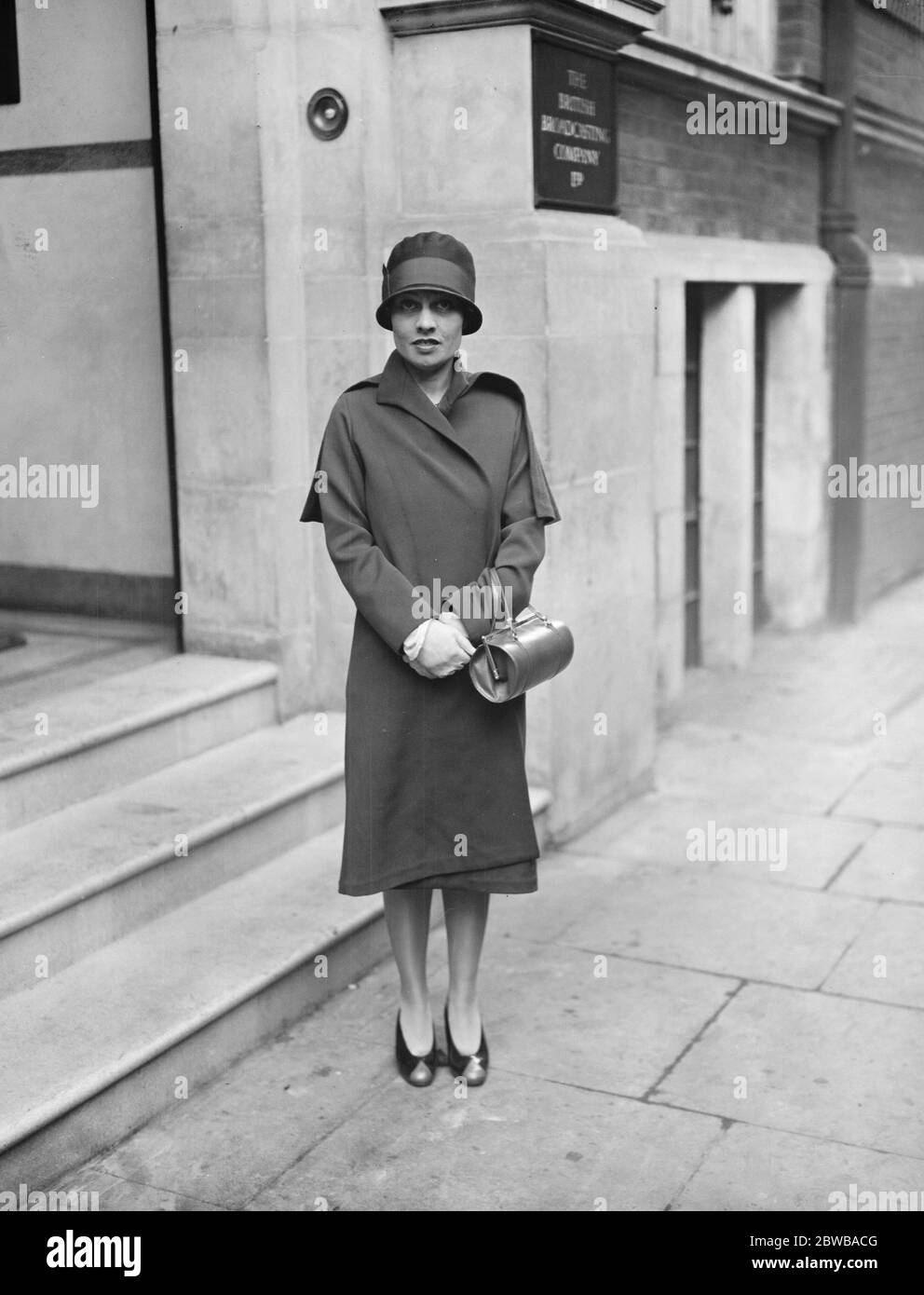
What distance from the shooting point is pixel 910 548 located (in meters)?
11.8

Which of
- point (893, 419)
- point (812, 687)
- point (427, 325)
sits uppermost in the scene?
point (427, 325)

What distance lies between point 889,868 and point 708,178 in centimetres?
385

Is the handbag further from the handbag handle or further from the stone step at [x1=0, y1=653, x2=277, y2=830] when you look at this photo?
the stone step at [x1=0, y1=653, x2=277, y2=830]

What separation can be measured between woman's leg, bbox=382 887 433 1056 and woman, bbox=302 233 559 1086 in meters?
0.02

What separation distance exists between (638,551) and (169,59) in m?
2.64

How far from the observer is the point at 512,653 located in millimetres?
3814

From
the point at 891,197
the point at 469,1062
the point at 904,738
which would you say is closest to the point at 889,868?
the point at 904,738

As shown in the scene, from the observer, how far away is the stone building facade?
5676 millimetres

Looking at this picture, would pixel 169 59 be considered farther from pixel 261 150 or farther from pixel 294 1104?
pixel 294 1104

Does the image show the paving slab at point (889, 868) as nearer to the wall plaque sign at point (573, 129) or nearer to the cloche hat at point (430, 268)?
the wall plaque sign at point (573, 129)

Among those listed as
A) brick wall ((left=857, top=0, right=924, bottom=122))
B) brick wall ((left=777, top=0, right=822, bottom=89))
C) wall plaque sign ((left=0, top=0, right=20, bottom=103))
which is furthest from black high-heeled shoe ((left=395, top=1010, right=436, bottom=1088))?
brick wall ((left=857, top=0, right=924, bottom=122))

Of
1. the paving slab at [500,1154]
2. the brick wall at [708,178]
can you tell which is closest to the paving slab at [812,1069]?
the paving slab at [500,1154]

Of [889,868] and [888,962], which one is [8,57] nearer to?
[889,868]

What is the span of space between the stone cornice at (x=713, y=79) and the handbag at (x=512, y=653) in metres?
3.79
